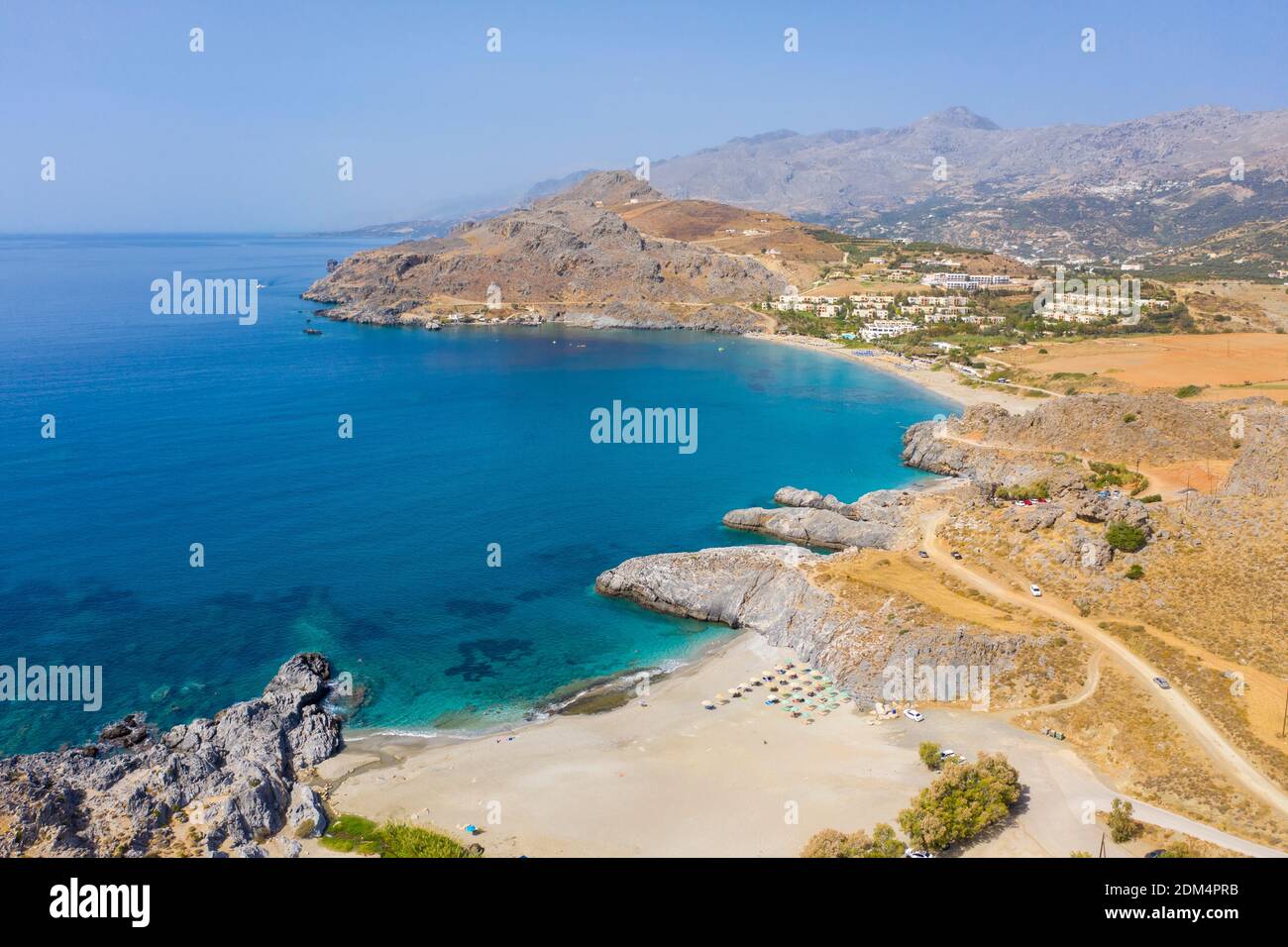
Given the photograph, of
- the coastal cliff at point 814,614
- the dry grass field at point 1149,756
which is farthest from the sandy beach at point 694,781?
the coastal cliff at point 814,614

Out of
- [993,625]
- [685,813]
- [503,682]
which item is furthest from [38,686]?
[993,625]

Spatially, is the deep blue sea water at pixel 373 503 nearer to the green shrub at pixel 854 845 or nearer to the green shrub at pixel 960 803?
the green shrub at pixel 854 845

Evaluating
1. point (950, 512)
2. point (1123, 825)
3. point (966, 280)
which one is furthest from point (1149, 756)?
point (966, 280)

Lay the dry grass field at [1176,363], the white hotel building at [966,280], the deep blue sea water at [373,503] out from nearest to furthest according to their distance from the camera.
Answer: the deep blue sea water at [373,503], the dry grass field at [1176,363], the white hotel building at [966,280]

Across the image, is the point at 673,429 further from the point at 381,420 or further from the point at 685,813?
the point at 685,813

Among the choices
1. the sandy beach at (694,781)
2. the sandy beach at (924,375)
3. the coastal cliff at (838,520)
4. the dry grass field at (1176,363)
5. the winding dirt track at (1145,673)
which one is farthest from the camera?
the sandy beach at (924,375)

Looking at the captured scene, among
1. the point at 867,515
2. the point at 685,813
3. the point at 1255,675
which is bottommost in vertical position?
the point at 685,813
